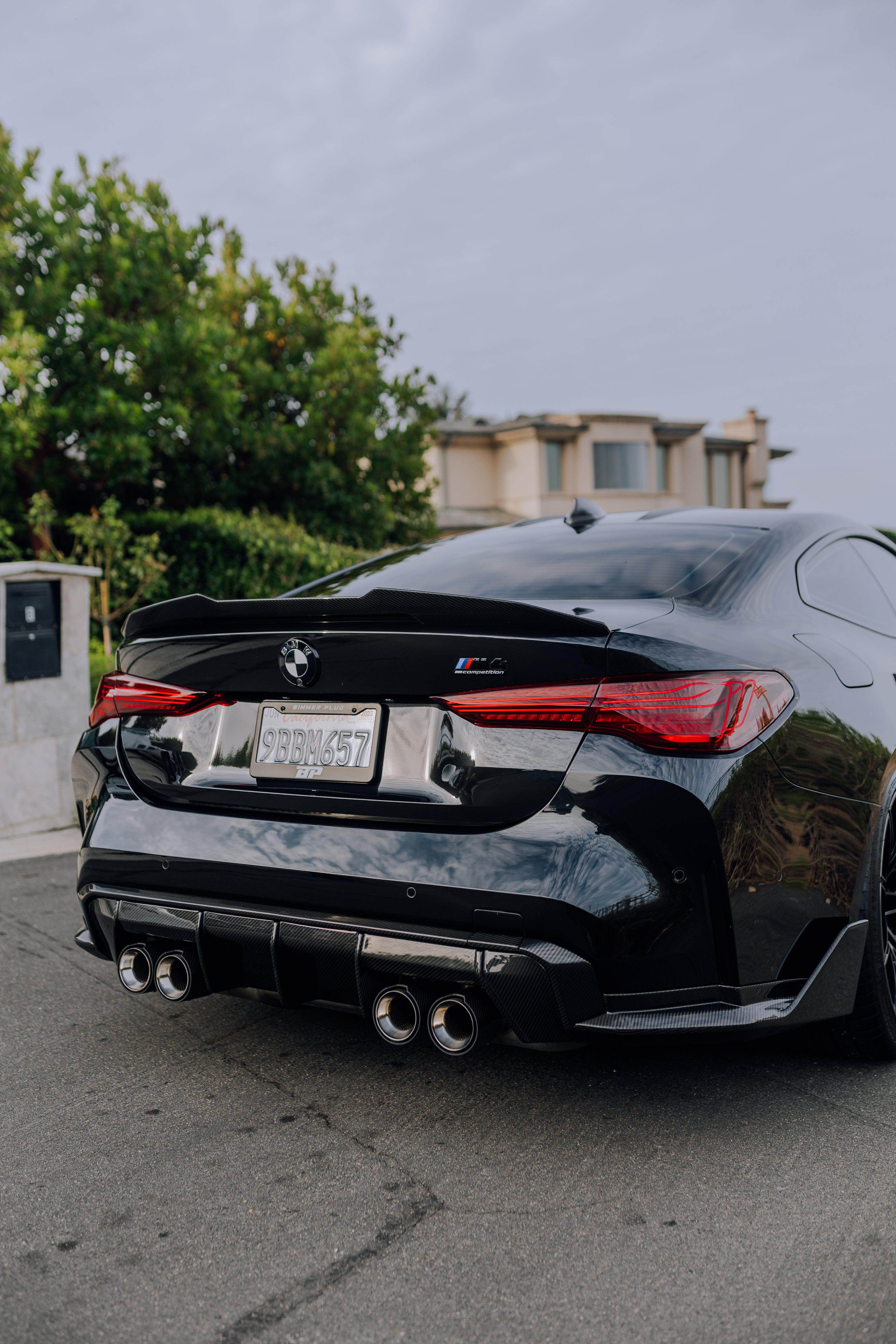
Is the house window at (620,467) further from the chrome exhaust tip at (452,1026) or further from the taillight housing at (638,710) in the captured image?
the chrome exhaust tip at (452,1026)

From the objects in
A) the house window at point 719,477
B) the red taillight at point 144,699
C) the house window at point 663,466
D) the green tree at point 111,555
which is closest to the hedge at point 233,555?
the green tree at point 111,555

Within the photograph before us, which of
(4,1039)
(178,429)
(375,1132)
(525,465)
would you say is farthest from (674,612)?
(525,465)

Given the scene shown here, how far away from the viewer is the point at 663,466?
46.4 m

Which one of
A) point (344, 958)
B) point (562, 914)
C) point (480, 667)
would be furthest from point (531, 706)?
point (344, 958)

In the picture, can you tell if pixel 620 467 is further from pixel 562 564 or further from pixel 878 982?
pixel 878 982

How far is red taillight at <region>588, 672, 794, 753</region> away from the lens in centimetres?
240

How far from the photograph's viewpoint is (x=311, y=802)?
2654mm

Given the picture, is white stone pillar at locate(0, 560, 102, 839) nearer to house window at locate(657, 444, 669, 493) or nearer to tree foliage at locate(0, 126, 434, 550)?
tree foliage at locate(0, 126, 434, 550)

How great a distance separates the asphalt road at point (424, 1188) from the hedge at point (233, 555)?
913 centimetres

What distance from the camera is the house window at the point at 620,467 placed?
42.7 metres

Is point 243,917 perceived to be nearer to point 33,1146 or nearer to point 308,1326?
point 33,1146

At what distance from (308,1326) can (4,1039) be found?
67.0 inches

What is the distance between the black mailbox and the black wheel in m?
4.74

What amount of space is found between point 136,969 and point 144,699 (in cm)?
68
